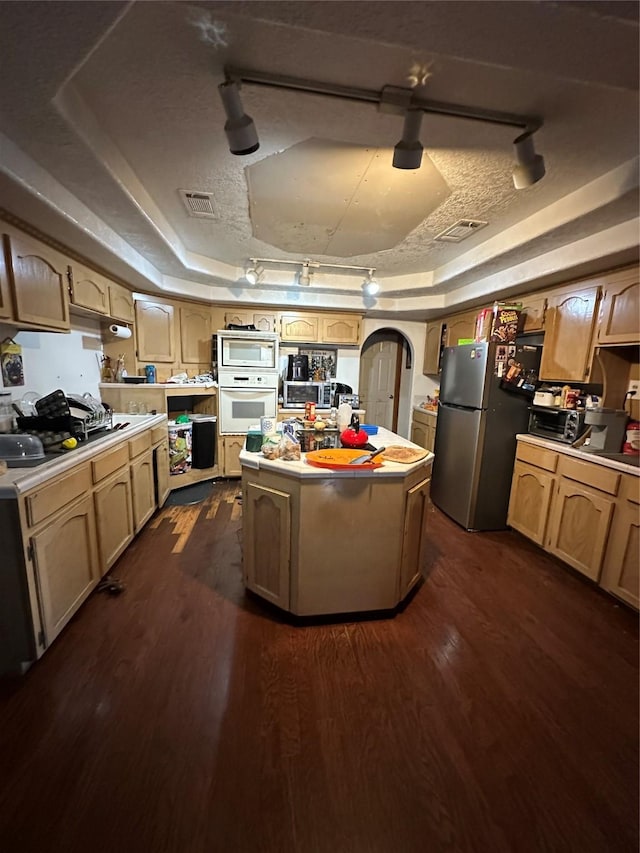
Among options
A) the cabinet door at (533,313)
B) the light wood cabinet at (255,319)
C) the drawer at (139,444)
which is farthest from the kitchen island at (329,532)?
the light wood cabinet at (255,319)

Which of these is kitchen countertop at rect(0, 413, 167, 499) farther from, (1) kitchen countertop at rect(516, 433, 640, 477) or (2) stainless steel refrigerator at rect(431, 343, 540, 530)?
(1) kitchen countertop at rect(516, 433, 640, 477)

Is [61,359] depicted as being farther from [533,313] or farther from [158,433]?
[533,313]

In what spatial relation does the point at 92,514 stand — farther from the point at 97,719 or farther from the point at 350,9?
the point at 350,9

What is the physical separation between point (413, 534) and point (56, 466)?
1.86 meters

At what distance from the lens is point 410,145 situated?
1289mm

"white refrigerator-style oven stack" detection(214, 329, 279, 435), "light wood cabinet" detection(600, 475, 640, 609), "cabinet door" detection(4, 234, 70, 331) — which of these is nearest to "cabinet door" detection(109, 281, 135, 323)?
"cabinet door" detection(4, 234, 70, 331)

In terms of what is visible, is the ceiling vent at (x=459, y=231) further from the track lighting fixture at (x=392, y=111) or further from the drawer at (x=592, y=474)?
the drawer at (x=592, y=474)

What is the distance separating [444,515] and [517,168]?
2702 millimetres

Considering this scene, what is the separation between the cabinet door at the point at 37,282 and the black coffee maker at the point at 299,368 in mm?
2350

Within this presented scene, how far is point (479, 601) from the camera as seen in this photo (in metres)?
2.02

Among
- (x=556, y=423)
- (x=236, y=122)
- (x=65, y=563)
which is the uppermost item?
(x=236, y=122)

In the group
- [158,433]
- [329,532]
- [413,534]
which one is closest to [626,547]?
[413,534]

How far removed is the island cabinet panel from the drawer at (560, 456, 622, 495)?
198 centimetres

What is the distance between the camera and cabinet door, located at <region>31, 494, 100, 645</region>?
1.49 meters
